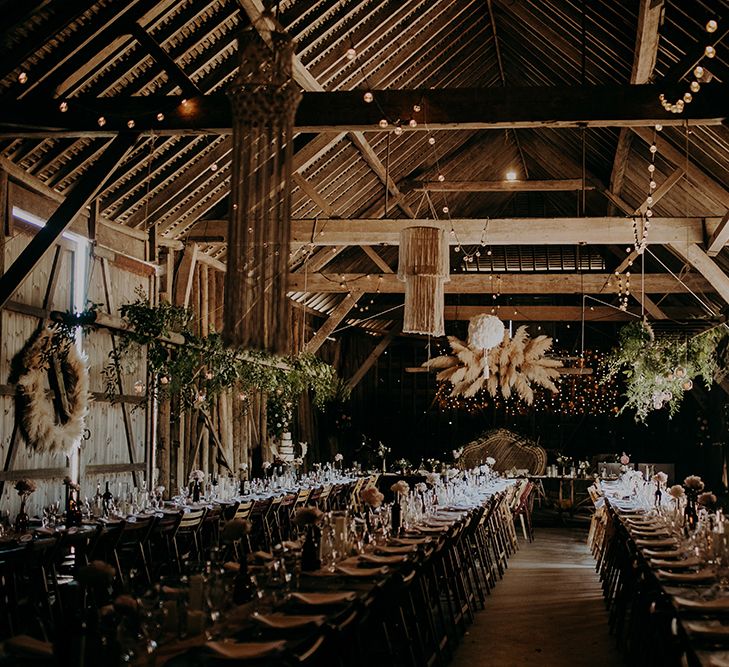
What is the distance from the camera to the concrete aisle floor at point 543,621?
245 inches

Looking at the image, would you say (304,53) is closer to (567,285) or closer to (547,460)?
(567,285)

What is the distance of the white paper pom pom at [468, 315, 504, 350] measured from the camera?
12.9 metres

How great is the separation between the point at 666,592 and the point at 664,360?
31.8 feet

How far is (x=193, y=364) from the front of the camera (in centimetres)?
1148

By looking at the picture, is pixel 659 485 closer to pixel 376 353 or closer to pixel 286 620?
pixel 286 620

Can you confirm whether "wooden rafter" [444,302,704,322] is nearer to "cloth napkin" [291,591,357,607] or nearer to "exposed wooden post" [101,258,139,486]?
"exposed wooden post" [101,258,139,486]

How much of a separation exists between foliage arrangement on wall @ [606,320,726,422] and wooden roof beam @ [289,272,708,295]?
122cm

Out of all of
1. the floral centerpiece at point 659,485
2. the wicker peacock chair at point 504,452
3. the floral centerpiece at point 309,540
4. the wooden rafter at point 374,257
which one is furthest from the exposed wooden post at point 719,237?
the wicker peacock chair at point 504,452

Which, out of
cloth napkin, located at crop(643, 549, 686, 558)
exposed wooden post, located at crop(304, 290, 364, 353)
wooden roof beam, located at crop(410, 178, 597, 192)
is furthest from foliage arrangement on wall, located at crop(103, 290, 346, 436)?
cloth napkin, located at crop(643, 549, 686, 558)

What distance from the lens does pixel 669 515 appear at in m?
8.25

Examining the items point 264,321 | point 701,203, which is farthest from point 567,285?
point 264,321

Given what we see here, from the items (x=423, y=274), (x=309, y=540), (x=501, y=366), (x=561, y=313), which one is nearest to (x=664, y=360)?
(x=501, y=366)

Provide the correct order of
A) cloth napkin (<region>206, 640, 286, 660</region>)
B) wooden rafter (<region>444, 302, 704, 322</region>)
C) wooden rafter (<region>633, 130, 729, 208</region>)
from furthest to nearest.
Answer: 1. wooden rafter (<region>444, 302, 704, 322</region>)
2. wooden rafter (<region>633, 130, 729, 208</region>)
3. cloth napkin (<region>206, 640, 286, 660</region>)

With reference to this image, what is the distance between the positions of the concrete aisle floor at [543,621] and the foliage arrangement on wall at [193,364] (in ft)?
9.94
